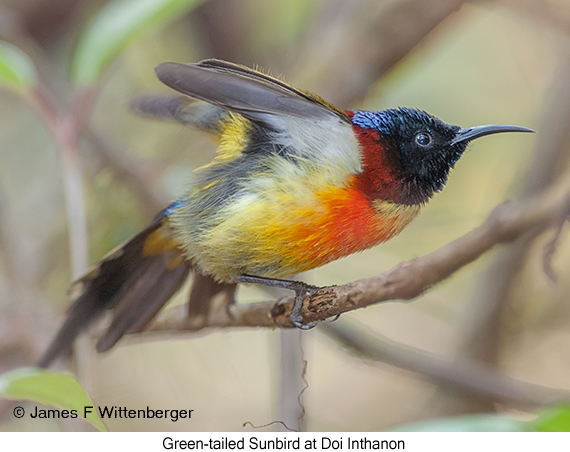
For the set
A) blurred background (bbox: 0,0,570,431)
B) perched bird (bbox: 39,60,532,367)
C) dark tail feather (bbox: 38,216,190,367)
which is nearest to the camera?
perched bird (bbox: 39,60,532,367)

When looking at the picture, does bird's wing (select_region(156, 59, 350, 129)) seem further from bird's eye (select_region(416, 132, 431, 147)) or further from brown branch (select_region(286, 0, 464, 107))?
brown branch (select_region(286, 0, 464, 107))

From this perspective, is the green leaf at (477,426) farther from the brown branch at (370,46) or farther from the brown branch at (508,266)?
the brown branch at (370,46)

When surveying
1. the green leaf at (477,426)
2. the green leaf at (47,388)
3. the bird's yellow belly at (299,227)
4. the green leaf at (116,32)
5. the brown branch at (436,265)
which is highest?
the green leaf at (116,32)

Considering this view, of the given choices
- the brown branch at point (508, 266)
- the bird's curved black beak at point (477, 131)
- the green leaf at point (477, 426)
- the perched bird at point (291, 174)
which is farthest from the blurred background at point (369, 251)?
the green leaf at point (477, 426)

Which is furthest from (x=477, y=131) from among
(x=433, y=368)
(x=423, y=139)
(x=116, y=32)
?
(x=116, y=32)

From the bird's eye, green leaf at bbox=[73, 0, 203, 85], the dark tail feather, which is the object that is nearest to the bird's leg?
the dark tail feather

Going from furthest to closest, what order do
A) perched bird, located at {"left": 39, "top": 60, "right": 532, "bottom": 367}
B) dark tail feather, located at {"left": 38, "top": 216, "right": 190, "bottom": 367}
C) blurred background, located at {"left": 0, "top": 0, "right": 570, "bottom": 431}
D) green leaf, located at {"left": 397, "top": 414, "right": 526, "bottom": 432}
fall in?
blurred background, located at {"left": 0, "top": 0, "right": 570, "bottom": 431}
dark tail feather, located at {"left": 38, "top": 216, "right": 190, "bottom": 367}
perched bird, located at {"left": 39, "top": 60, "right": 532, "bottom": 367}
green leaf, located at {"left": 397, "top": 414, "right": 526, "bottom": 432}
